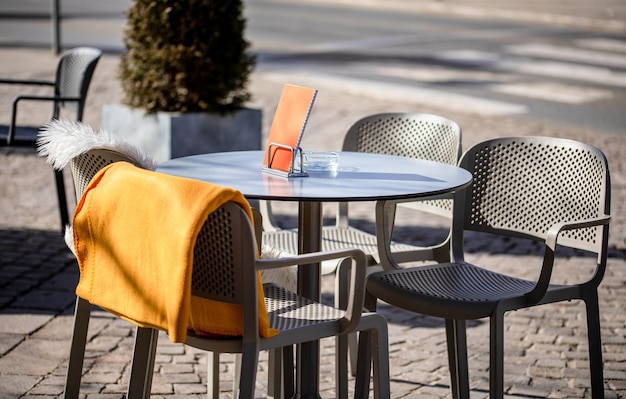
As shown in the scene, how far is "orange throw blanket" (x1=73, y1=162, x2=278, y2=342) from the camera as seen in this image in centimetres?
285

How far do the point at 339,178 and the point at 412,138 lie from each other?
4.04ft

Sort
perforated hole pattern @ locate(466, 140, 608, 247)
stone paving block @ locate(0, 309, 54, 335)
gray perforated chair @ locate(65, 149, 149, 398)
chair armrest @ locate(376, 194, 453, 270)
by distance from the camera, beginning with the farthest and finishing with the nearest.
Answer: stone paving block @ locate(0, 309, 54, 335) < chair armrest @ locate(376, 194, 453, 270) < perforated hole pattern @ locate(466, 140, 608, 247) < gray perforated chair @ locate(65, 149, 149, 398)

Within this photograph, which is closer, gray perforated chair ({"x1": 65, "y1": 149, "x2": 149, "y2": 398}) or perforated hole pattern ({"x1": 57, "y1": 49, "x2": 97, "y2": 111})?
gray perforated chair ({"x1": 65, "y1": 149, "x2": 149, "y2": 398})

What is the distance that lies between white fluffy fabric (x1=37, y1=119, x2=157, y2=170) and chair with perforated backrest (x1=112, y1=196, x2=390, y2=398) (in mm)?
580

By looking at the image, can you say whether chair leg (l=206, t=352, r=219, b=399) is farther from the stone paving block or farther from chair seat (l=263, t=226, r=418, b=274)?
the stone paving block

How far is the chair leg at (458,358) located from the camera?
147 inches

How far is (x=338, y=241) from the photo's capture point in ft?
15.1

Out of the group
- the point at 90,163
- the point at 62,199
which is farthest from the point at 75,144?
the point at 62,199

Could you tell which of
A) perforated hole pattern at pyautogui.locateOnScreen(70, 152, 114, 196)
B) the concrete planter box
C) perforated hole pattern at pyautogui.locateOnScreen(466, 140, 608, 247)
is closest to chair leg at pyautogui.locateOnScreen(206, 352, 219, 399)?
perforated hole pattern at pyautogui.locateOnScreen(70, 152, 114, 196)

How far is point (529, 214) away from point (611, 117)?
7.61m

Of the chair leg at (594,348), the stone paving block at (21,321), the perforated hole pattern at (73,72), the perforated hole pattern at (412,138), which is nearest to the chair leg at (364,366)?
the chair leg at (594,348)

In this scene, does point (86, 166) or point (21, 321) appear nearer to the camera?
point (86, 166)

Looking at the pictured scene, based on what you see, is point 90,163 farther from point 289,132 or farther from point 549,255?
point 549,255

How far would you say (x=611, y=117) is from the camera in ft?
37.5
